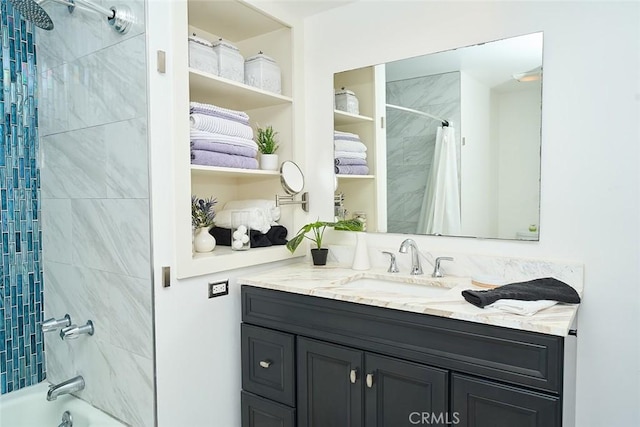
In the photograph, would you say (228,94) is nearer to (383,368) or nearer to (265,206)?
(265,206)

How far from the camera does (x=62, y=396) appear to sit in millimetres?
2049

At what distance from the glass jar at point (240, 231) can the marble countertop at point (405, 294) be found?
167 millimetres

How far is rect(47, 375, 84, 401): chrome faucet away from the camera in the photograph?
1932 millimetres

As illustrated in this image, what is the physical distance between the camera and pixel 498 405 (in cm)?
129

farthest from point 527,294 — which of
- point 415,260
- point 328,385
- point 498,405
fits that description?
point 328,385

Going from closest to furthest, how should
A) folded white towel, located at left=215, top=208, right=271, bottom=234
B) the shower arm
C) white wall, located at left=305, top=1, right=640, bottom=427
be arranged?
white wall, located at left=305, top=1, right=640, bottom=427
the shower arm
folded white towel, located at left=215, top=208, right=271, bottom=234

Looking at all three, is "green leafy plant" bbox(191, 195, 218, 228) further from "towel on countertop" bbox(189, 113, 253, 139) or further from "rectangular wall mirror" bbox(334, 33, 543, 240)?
"rectangular wall mirror" bbox(334, 33, 543, 240)

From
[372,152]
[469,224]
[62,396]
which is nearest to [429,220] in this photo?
[469,224]

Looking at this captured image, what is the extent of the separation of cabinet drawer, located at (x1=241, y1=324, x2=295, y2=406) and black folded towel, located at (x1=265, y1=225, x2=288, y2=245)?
19.0 inches

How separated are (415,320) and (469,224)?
62 centimetres

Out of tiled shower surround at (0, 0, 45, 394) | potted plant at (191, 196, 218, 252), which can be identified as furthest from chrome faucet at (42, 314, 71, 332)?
potted plant at (191, 196, 218, 252)

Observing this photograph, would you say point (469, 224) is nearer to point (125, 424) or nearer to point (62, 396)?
point (125, 424)

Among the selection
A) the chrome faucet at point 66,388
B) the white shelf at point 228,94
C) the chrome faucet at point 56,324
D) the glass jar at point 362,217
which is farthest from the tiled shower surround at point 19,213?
the glass jar at point 362,217

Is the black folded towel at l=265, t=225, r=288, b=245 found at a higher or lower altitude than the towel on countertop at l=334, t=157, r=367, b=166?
lower
